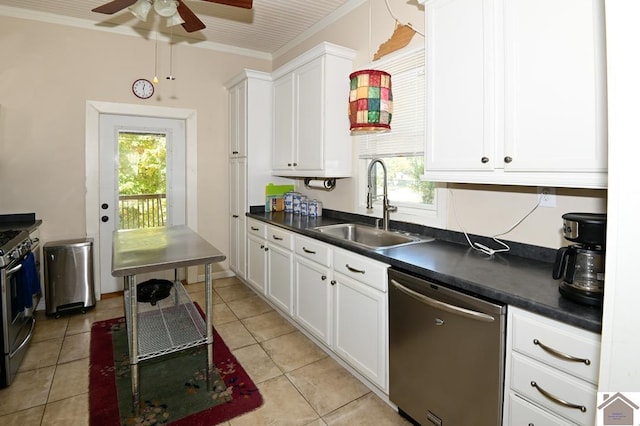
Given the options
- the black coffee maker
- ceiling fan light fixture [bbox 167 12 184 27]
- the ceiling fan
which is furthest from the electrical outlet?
ceiling fan light fixture [bbox 167 12 184 27]

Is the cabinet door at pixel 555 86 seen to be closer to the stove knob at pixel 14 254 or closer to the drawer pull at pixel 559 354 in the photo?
the drawer pull at pixel 559 354

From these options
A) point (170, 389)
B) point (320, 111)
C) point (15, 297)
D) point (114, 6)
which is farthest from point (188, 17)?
point (170, 389)

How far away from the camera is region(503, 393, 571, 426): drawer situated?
1.32 m

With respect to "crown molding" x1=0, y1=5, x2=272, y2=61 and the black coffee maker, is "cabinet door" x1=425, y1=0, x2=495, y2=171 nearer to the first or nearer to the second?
the black coffee maker

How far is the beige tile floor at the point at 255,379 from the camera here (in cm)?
204

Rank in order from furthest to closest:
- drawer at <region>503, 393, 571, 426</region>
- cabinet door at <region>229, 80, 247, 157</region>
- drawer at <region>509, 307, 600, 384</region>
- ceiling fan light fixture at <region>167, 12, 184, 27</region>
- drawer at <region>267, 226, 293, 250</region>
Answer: cabinet door at <region>229, 80, 247, 157</region>, drawer at <region>267, 226, 293, 250</region>, ceiling fan light fixture at <region>167, 12, 184, 27</region>, drawer at <region>503, 393, 571, 426</region>, drawer at <region>509, 307, 600, 384</region>

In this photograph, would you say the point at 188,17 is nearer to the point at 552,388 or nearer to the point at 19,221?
the point at 19,221

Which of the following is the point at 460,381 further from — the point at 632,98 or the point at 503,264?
the point at 632,98

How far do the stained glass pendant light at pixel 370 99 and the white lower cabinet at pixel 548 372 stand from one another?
5.08ft

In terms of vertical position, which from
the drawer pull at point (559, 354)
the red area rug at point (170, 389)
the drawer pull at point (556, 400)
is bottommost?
the red area rug at point (170, 389)

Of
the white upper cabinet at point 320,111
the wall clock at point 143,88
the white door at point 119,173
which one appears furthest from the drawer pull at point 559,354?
the wall clock at point 143,88

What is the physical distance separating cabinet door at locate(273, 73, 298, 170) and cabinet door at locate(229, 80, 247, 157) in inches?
13.5

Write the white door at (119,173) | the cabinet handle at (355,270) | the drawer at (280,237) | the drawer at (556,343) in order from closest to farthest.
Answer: the drawer at (556,343) → the cabinet handle at (355,270) → the drawer at (280,237) → the white door at (119,173)

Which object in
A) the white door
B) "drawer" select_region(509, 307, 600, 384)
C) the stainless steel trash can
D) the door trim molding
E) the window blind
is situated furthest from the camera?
the white door
